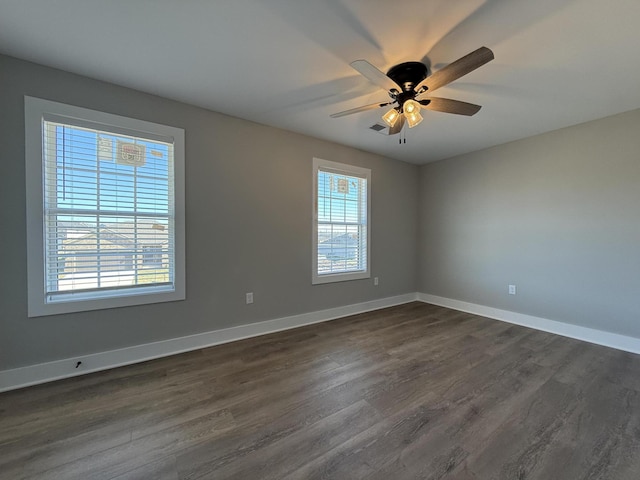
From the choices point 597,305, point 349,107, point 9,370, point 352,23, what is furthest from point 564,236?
point 9,370

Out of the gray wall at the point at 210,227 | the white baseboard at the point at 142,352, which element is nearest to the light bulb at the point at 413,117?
the gray wall at the point at 210,227

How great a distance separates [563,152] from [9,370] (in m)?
5.88

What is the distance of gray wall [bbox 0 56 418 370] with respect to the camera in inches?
80.0

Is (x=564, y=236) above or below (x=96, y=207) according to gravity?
below

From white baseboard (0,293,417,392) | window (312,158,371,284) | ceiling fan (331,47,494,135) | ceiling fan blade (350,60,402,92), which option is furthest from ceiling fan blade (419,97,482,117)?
white baseboard (0,293,417,392)

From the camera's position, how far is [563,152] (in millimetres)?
3240

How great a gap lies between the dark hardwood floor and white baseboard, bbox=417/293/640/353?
0.18 m

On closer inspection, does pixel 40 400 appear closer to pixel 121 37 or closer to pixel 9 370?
pixel 9 370

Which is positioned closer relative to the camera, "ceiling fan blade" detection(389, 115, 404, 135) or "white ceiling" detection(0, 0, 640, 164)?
"white ceiling" detection(0, 0, 640, 164)

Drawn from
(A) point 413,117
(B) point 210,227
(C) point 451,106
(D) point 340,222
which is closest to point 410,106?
(A) point 413,117

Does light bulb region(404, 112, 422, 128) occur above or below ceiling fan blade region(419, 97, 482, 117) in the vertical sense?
below

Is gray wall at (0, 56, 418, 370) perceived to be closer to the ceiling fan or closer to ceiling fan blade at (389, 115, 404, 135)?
ceiling fan blade at (389, 115, 404, 135)

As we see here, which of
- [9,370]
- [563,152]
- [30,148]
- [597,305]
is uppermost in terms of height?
[563,152]

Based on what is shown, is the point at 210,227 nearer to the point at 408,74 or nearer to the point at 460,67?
the point at 408,74
